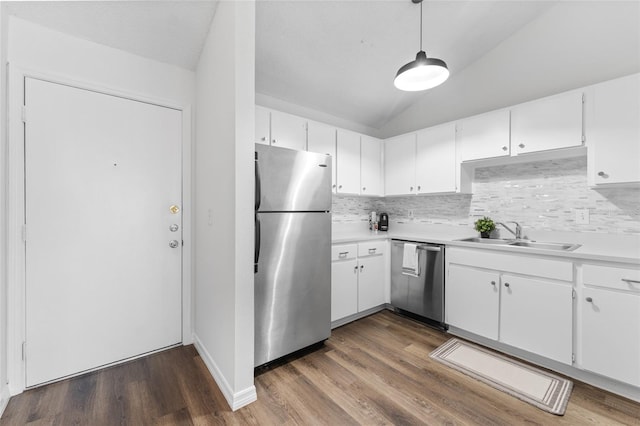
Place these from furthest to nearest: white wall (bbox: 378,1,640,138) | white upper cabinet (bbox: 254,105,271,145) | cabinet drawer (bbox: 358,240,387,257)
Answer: cabinet drawer (bbox: 358,240,387,257) < white upper cabinet (bbox: 254,105,271,145) < white wall (bbox: 378,1,640,138)

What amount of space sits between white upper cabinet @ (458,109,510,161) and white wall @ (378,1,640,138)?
1.07ft

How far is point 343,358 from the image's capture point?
86.8 inches

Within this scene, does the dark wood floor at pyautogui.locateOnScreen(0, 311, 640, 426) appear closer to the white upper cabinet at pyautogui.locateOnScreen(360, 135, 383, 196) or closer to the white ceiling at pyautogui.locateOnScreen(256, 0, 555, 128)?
the white upper cabinet at pyautogui.locateOnScreen(360, 135, 383, 196)

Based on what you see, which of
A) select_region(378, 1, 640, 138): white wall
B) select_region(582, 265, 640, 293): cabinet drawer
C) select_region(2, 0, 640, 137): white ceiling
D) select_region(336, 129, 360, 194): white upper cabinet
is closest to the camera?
select_region(582, 265, 640, 293): cabinet drawer

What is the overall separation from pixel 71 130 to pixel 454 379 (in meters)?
3.23

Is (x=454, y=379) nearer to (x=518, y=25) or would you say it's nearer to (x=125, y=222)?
(x=125, y=222)

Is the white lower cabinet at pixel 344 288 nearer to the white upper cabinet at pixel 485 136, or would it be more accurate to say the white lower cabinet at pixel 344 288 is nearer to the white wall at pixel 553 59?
the white upper cabinet at pixel 485 136

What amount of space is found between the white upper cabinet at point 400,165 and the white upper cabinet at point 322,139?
2.78 feet

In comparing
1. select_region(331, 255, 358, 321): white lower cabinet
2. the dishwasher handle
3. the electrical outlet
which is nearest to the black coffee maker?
the dishwasher handle

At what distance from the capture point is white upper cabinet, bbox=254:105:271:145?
253 cm

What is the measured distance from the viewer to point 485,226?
2760 millimetres

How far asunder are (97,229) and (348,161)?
8.03 feet

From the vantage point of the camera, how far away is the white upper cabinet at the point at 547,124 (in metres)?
2.16

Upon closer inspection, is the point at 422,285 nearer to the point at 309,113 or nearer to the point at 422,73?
the point at 422,73
